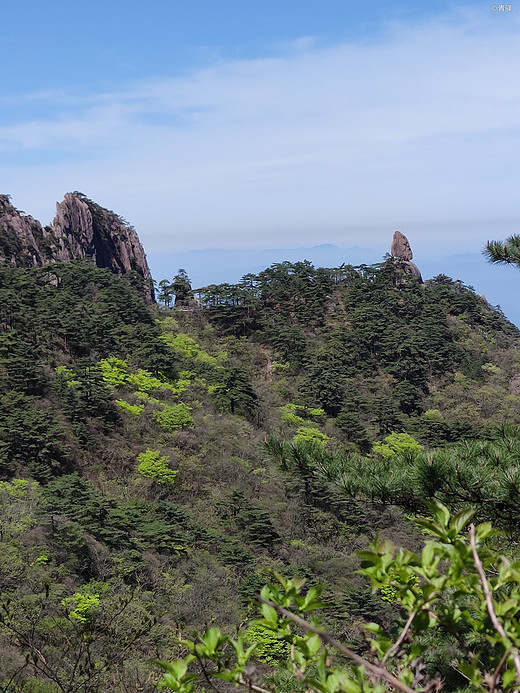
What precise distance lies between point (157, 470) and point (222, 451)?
14.1ft

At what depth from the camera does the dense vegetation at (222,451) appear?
17.6 ft

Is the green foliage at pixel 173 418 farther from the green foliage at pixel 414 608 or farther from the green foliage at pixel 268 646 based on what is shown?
the green foliage at pixel 414 608

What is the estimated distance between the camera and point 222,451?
2403cm

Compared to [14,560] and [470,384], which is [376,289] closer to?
[470,384]

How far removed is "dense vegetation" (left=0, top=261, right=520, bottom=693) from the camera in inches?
211

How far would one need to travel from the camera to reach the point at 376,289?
4397 cm

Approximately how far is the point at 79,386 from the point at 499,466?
20951mm

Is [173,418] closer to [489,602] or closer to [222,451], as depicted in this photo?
[222,451]

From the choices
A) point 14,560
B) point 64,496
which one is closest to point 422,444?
point 64,496

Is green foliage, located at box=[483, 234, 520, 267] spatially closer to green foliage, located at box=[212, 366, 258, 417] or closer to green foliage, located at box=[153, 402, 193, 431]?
green foliage, located at box=[153, 402, 193, 431]

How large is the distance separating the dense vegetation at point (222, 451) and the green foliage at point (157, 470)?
0.33ft

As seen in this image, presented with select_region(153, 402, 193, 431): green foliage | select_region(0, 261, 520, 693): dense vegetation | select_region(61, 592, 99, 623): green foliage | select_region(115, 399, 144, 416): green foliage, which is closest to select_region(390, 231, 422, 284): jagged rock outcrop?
select_region(0, 261, 520, 693): dense vegetation

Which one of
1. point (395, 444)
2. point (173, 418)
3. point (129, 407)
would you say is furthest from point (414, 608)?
point (395, 444)

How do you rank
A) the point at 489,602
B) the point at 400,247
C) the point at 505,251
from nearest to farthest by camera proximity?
the point at 489,602 → the point at 505,251 → the point at 400,247
